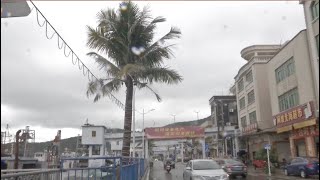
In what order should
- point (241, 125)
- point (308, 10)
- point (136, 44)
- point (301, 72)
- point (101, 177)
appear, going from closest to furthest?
point (101, 177) → point (136, 44) → point (308, 10) → point (301, 72) → point (241, 125)

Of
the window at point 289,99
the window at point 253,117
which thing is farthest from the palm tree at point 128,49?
the window at point 253,117

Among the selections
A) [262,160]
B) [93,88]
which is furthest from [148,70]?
[262,160]

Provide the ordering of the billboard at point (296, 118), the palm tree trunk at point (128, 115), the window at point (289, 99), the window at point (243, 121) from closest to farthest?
1. the palm tree trunk at point (128, 115)
2. the billboard at point (296, 118)
3. the window at point (289, 99)
4. the window at point (243, 121)

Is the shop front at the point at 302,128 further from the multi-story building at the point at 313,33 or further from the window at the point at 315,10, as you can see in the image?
the window at the point at 315,10

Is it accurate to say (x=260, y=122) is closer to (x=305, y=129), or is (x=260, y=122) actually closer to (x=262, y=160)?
(x=262, y=160)

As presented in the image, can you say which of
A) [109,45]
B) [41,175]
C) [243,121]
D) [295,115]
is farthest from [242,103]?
[41,175]

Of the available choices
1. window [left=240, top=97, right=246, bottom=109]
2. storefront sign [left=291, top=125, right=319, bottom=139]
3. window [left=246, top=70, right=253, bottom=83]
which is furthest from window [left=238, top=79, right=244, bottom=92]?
storefront sign [left=291, top=125, right=319, bottom=139]

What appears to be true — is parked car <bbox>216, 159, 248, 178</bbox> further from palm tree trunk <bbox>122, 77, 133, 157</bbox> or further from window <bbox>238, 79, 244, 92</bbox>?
window <bbox>238, 79, 244, 92</bbox>

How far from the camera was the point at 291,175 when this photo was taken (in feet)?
105

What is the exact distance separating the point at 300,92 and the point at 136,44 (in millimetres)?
22406

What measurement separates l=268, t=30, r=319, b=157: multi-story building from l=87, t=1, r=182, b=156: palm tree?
707 inches

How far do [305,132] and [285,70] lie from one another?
25.2 feet

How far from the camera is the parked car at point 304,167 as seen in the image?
27.8 m

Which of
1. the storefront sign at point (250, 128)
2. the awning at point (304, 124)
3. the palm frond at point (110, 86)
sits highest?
the storefront sign at point (250, 128)
